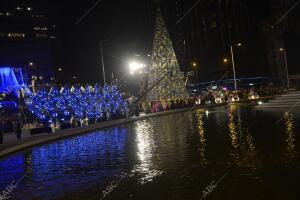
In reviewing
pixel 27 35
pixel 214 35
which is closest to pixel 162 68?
pixel 214 35

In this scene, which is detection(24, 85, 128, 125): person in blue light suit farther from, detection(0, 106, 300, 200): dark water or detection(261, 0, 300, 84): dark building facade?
detection(0, 106, 300, 200): dark water

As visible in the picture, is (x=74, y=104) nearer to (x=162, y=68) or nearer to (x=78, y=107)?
(x=78, y=107)

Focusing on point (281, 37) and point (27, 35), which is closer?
point (281, 37)

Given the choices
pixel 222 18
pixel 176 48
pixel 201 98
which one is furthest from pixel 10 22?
pixel 201 98

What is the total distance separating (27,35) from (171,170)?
128 meters

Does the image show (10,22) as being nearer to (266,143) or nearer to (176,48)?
(176,48)

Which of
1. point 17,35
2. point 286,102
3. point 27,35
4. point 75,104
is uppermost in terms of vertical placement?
point 27,35

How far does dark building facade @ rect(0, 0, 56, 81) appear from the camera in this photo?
405 ft

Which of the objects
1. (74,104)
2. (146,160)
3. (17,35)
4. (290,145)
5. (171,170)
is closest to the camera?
(171,170)

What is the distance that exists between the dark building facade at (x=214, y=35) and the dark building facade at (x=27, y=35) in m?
40.8

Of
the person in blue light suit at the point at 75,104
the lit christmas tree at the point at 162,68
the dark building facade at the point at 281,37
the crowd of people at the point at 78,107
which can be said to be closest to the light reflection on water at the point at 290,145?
the dark building facade at the point at 281,37

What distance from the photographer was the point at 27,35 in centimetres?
13150

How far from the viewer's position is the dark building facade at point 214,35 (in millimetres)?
103500

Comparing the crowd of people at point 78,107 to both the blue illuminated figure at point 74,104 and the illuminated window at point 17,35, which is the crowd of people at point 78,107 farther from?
the illuminated window at point 17,35
